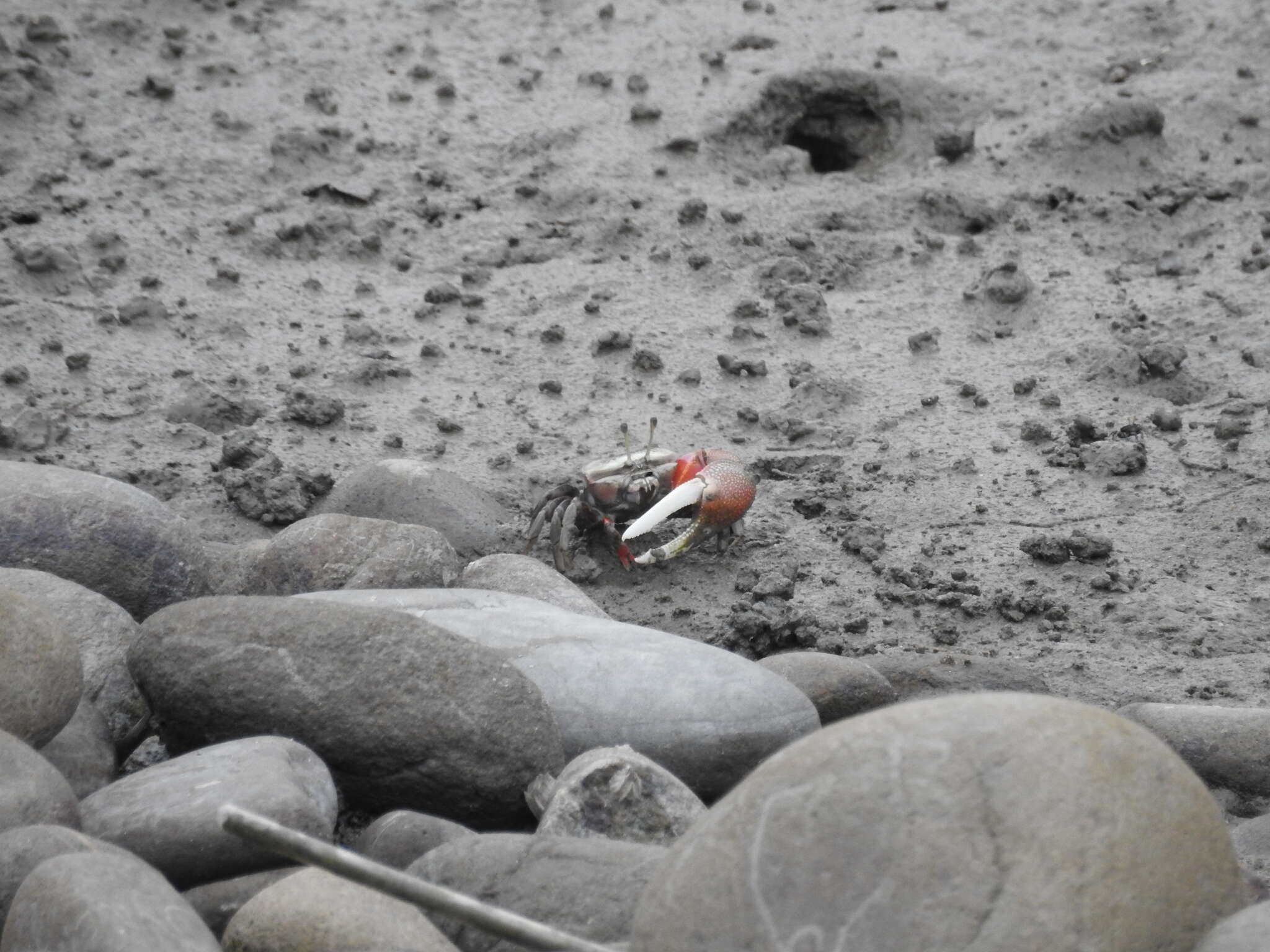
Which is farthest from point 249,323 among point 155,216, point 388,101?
point 388,101

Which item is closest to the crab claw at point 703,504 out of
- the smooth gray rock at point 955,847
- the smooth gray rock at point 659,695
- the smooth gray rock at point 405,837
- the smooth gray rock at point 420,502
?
the smooth gray rock at point 420,502

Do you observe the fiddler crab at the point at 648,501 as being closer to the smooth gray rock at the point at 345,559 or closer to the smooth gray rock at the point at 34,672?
the smooth gray rock at the point at 345,559

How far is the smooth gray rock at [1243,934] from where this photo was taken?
5.44 ft

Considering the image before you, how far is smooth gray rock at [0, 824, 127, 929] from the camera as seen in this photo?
6.89 feet

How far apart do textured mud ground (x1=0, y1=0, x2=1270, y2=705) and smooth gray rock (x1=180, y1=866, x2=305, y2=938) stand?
1852 millimetres

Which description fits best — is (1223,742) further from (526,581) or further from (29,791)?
(29,791)

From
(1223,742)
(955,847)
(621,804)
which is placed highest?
(955,847)

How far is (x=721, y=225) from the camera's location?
584 centimetres

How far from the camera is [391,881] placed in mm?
1638

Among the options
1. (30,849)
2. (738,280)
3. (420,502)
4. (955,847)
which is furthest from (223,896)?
(738,280)

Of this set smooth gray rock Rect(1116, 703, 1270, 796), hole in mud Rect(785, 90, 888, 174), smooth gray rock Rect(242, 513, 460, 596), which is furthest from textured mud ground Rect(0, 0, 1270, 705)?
smooth gray rock Rect(242, 513, 460, 596)

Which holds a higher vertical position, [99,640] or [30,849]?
→ [30,849]

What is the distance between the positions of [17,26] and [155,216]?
154 cm

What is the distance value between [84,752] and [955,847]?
1.83m
